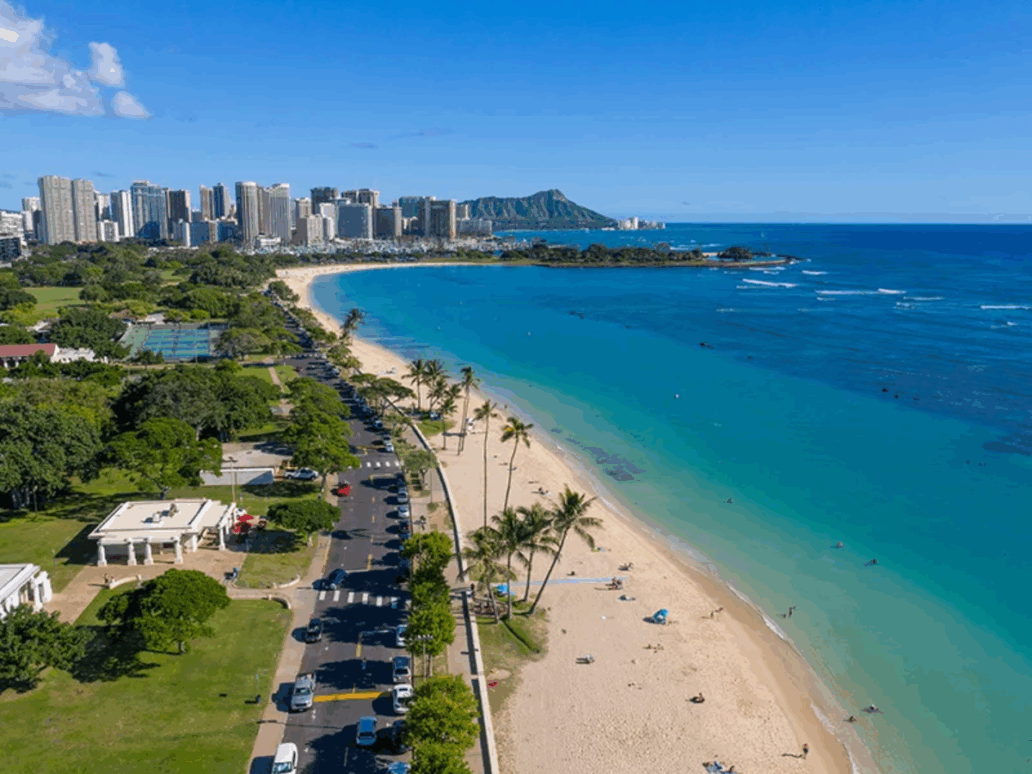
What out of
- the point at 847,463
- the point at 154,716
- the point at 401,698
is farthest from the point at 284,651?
the point at 847,463

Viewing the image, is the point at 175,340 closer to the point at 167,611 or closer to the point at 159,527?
the point at 159,527

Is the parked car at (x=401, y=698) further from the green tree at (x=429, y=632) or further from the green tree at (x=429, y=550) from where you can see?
the green tree at (x=429, y=550)

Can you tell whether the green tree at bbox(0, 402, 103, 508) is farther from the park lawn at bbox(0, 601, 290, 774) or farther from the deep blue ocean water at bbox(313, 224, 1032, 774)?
the deep blue ocean water at bbox(313, 224, 1032, 774)

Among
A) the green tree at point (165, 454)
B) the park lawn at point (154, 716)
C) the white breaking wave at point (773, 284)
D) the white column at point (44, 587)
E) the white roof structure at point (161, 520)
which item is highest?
the white breaking wave at point (773, 284)

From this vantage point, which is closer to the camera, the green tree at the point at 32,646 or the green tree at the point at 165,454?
the green tree at the point at 32,646

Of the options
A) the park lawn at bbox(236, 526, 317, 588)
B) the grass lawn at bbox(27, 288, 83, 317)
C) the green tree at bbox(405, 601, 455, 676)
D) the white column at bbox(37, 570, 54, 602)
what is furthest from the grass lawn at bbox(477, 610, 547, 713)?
the grass lawn at bbox(27, 288, 83, 317)

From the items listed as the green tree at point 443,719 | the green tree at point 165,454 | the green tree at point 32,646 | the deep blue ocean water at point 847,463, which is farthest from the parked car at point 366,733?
the green tree at point 165,454

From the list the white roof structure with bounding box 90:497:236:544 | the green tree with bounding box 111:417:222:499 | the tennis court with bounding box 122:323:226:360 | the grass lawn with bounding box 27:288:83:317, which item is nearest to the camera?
the white roof structure with bounding box 90:497:236:544
